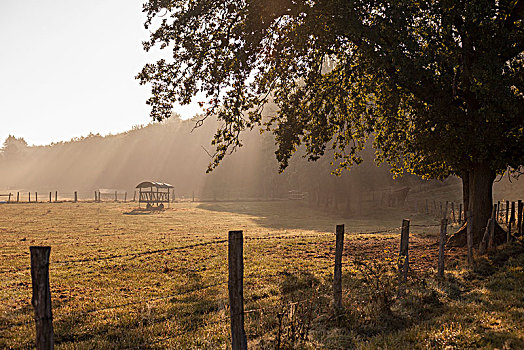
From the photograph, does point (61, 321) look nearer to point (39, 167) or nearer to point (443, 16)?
point (443, 16)

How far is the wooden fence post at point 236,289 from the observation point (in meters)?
5.30

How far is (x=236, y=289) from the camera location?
17.6 feet

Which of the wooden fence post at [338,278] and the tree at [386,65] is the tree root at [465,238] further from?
the wooden fence post at [338,278]

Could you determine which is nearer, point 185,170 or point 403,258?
point 403,258

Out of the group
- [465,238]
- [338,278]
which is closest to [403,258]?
[338,278]

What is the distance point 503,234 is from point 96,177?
154m

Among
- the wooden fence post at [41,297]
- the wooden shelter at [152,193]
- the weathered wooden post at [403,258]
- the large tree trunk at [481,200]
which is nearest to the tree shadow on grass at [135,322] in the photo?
the wooden fence post at [41,297]

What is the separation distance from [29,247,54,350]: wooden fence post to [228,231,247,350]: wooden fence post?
7.26ft

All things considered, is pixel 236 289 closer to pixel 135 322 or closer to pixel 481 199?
pixel 135 322

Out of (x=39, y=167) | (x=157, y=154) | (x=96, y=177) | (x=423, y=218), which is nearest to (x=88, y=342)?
(x=423, y=218)

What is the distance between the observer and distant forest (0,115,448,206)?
53.7 meters

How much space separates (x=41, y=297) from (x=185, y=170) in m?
130

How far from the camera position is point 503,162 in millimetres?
15500

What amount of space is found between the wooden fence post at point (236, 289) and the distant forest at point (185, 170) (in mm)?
45759
